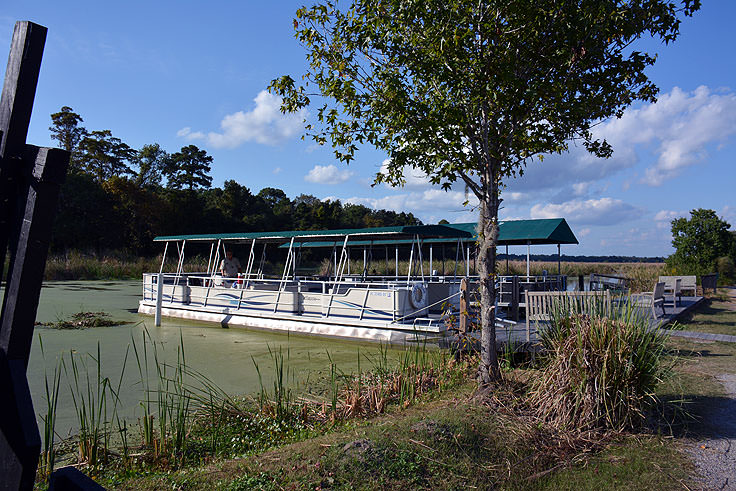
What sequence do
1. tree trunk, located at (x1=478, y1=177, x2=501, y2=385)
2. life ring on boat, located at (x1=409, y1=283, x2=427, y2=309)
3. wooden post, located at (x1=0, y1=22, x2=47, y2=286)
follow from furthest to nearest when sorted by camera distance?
life ring on boat, located at (x1=409, y1=283, x2=427, y2=309)
tree trunk, located at (x1=478, y1=177, x2=501, y2=385)
wooden post, located at (x1=0, y1=22, x2=47, y2=286)

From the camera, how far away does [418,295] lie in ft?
42.8

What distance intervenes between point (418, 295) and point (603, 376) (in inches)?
338

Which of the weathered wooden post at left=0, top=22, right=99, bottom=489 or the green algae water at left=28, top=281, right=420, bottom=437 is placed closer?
the weathered wooden post at left=0, top=22, right=99, bottom=489

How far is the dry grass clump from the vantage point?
4535 mm

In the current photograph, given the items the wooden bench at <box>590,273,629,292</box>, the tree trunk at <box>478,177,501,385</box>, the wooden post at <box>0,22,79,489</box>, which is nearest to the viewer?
the wooden post at <box>0,22,79,489</box>

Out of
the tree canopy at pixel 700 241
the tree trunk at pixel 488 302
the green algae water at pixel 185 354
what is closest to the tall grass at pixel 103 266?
the green algae water at pixel 185 354

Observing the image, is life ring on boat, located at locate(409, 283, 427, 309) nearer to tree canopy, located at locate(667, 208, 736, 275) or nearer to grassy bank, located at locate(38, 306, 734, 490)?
grassy bank, located at locate(38, 306, 734, 490)

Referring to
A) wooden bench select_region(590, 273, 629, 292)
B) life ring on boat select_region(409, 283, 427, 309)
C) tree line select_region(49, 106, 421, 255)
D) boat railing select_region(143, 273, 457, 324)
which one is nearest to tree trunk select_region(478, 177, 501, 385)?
boat railing select_region(143, 273, 457, 324)

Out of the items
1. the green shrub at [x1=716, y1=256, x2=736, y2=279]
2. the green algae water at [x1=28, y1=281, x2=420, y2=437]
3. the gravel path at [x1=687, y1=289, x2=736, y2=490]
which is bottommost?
the green algae water at [x1=28, y1=281, x2=420, y2=437]

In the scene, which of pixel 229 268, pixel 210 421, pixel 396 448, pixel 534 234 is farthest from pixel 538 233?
pixel 396 448

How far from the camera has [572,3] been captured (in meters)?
5.04

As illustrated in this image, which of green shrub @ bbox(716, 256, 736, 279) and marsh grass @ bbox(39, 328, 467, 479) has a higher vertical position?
green shrub @ bbox(716, 256, 736, 279)

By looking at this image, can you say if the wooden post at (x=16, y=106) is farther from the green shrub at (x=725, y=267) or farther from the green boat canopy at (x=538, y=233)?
the green shrub at (x=725, y=267)

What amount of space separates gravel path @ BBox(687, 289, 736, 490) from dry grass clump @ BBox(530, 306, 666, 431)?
522mm
